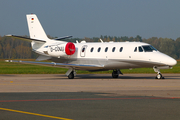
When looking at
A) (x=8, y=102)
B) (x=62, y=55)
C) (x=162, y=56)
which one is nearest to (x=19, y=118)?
(x=8, y=102)

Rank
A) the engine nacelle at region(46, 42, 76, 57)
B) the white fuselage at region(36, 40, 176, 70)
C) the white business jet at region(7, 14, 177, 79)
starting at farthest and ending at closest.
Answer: the engine nacelle at region(46, 42, 76, 57)
the white business jet at region(7, 14, 177, 79)
the white fuselage at region(36, 40, 176, 70)

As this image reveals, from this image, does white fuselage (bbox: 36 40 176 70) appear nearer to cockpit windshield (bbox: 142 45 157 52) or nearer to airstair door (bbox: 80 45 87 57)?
airstair door (bbox: 80 45 87 57)

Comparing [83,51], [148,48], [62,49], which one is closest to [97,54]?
[83,51]

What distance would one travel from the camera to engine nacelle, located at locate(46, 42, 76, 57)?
98.5 feet

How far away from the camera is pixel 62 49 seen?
30.2 m

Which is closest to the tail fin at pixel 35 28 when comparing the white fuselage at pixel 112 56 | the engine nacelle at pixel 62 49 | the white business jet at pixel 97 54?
the white business jet at pixel 97 54

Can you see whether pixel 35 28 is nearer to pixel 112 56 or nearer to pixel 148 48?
pixel 112 56

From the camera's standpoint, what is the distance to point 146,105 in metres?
10.9

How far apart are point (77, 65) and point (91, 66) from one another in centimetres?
130

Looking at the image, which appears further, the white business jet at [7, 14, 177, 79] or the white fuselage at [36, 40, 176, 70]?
the white business jet at [7, 14, 177, 79]

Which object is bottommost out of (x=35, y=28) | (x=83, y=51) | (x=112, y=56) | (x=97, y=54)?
(x=112, y=56)

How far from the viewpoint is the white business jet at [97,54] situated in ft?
85.0

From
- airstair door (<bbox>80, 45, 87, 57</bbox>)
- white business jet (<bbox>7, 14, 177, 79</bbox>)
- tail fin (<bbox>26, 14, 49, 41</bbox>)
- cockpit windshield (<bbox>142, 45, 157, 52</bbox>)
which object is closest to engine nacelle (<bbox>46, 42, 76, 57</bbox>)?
white business jet (<bbox>7, 14, 177, 79</bbox>)

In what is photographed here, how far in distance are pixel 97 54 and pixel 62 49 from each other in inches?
142
